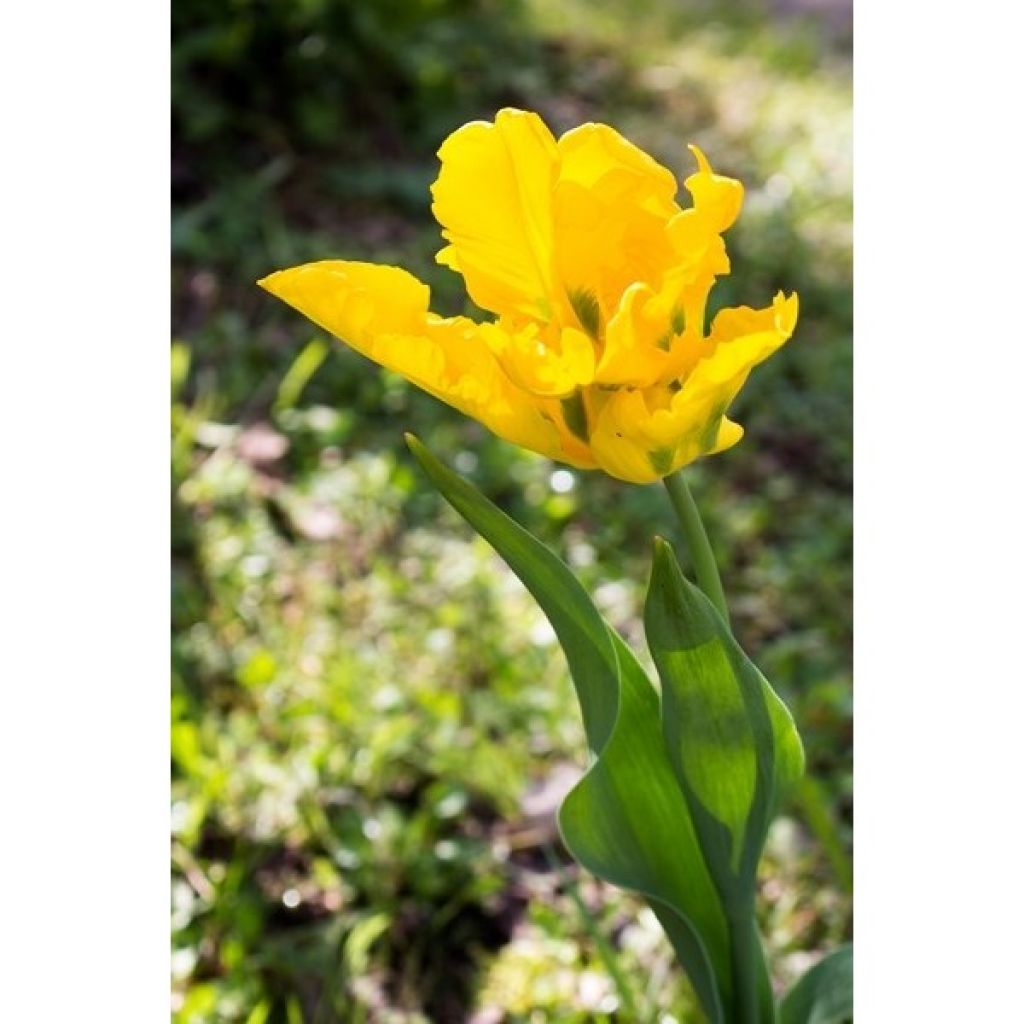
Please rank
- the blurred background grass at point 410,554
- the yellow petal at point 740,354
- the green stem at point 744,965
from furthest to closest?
the blurred background grass at point 410,554, the green stem at point 744,965, the yellow petal at point 740,354

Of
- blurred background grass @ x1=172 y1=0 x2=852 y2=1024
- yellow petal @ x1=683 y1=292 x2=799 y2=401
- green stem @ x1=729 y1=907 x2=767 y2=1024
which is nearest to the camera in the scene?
yellow petal @ x1=683 y1=292 x2=799 y2=401

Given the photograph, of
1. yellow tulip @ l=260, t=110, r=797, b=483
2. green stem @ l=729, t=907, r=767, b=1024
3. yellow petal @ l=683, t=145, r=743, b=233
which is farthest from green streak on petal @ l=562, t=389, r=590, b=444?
green stem @ l=729, t=907, r=767, b=1024

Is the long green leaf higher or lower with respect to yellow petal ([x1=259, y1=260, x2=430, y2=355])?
lower

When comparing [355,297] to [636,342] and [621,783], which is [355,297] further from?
[621,783]

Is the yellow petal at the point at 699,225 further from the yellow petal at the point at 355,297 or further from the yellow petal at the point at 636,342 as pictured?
the yellow petal at the point at 355,297

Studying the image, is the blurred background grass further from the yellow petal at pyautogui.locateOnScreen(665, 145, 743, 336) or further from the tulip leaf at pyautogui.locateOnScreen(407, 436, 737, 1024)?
the yellow petal at pyautogui.locateOnScreen(665, 145, 743, 336)

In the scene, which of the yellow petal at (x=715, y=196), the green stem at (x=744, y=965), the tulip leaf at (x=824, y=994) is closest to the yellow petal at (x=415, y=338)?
the yellow petal at (x=715, y=196)

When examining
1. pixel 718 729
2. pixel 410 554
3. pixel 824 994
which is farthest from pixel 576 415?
pixel 410 554

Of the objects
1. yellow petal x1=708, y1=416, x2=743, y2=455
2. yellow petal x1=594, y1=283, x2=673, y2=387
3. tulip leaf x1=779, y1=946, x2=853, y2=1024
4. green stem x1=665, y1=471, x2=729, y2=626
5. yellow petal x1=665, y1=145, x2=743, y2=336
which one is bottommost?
tulip leaf x1=779, y1=946, x2=853, y2=1024
